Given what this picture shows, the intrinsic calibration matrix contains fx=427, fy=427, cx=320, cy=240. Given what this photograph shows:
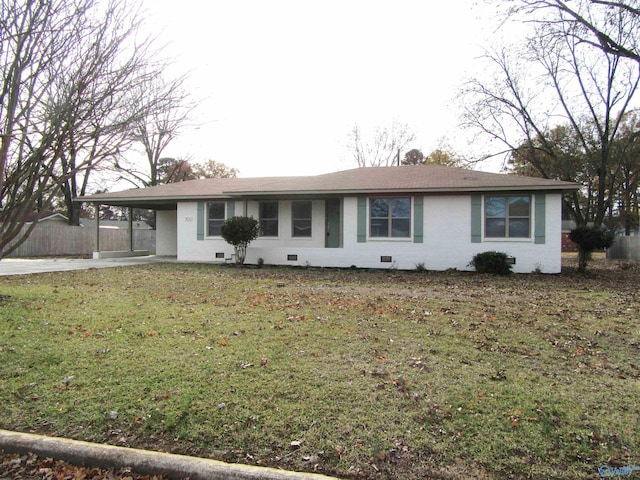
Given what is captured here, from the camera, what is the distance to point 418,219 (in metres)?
14.7

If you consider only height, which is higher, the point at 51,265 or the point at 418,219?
the point at 418,219

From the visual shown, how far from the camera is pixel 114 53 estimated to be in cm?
570

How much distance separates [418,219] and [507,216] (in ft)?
9.43

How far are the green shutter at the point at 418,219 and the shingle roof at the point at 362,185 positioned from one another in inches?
20.1

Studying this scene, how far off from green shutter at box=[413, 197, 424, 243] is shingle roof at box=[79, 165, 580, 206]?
0.51 metres

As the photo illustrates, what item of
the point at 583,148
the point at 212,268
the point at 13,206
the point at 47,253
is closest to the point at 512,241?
the point at 212,268

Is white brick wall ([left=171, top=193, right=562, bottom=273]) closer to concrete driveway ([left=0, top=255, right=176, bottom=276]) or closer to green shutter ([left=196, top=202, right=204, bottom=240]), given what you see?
green shutter ([left=196, top=202, right=204, bottom=240])

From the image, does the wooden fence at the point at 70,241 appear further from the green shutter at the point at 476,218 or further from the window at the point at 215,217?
the green shutter at the point at 476,218

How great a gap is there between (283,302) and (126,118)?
163 inches

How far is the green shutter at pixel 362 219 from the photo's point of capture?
15164mm

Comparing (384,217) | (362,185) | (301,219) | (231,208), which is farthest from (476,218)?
(231,208)

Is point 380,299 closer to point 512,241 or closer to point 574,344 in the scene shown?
point 574,344

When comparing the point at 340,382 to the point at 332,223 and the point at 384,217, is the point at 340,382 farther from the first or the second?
the point at 332,223

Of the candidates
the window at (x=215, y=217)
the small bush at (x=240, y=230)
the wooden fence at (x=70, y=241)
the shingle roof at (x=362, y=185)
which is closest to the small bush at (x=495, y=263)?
the shingle roof at (x=362, y=185)
